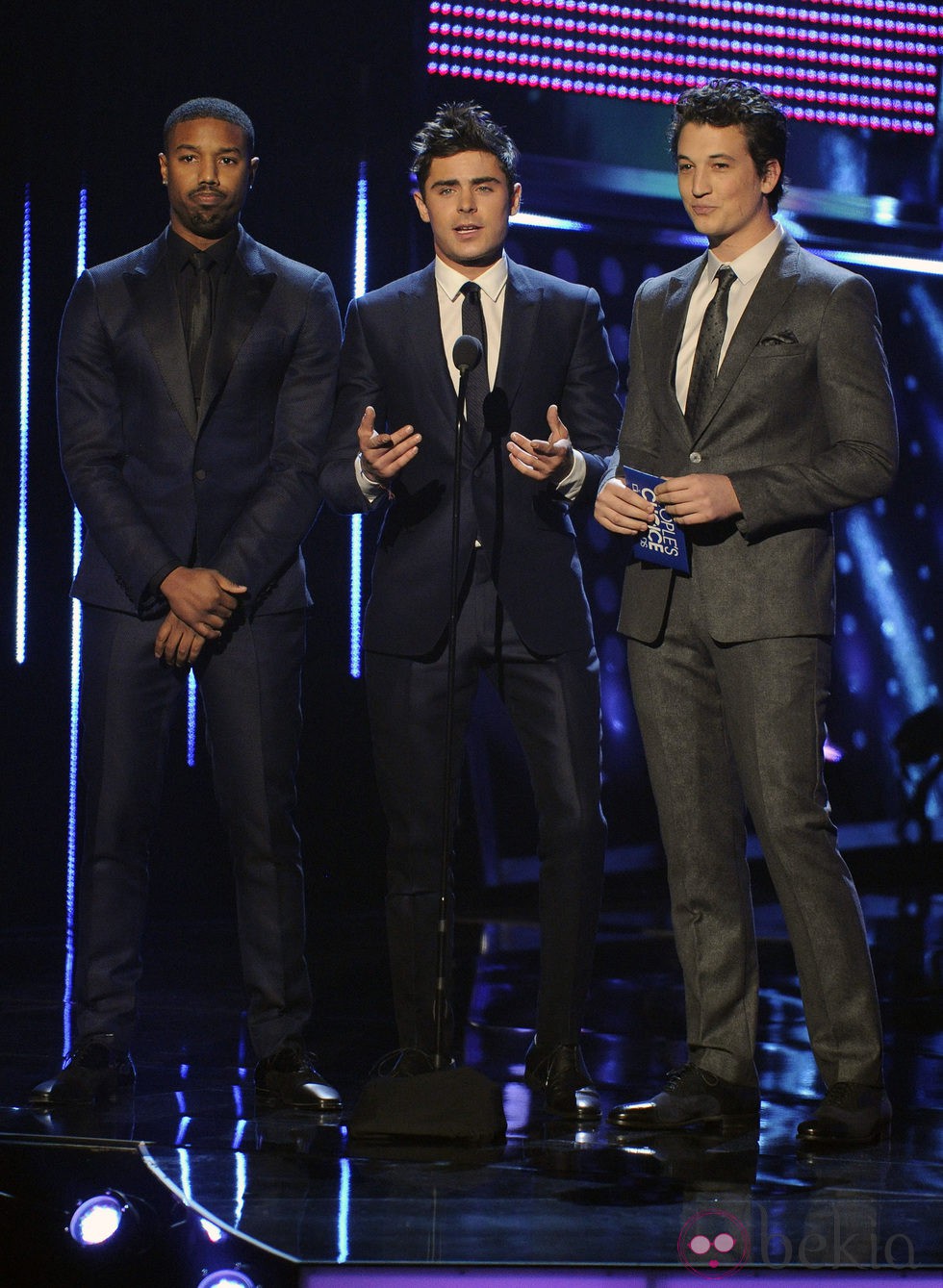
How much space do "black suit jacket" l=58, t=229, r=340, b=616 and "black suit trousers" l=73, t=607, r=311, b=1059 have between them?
0.11 meters

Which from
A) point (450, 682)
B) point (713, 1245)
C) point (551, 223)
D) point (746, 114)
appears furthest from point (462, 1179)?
point (551, 223)

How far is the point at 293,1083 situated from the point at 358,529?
9.66 ft

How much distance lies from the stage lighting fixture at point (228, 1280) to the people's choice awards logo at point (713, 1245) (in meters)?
0.57

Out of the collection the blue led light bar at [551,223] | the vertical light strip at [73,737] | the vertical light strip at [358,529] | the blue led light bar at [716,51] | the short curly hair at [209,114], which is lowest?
the vertical light strip at [73,737]

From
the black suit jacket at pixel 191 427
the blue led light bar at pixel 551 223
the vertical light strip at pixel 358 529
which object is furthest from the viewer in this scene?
the blue led light bar at pixel 551 223

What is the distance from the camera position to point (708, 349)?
3.06 m

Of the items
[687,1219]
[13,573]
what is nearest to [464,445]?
[687,1219]

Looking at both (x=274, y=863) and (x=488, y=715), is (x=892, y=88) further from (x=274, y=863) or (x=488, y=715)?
(x=274, y=863)

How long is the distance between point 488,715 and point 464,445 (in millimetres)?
3120

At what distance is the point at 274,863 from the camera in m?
3.24

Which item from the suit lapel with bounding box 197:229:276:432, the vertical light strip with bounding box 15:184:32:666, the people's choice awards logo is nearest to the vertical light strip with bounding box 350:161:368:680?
the vertical light strip with bounding box 15:184:32:666

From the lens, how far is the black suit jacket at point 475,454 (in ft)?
10.6

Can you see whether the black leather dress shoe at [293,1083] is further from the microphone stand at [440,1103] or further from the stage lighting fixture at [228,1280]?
the stage lighting fixture at [228,1280]

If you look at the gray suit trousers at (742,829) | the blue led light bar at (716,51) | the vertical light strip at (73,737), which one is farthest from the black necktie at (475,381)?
the blue led light bar at (716,51)
